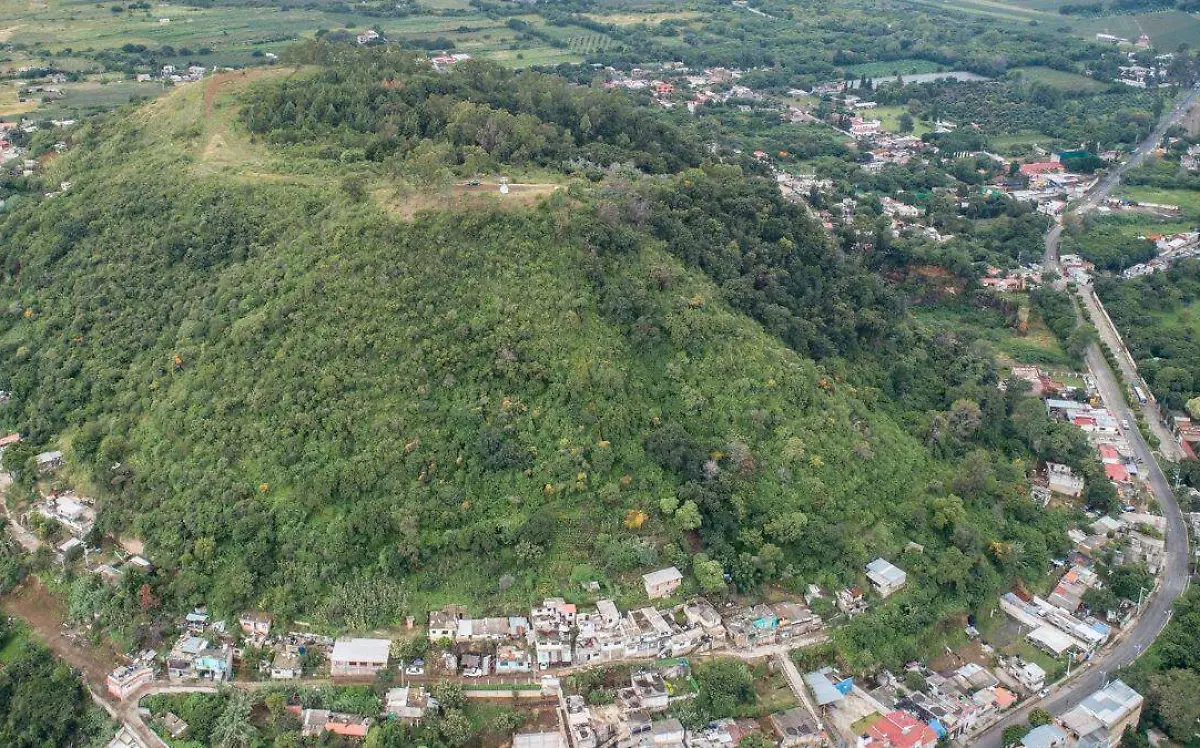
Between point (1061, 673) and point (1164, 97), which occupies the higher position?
point (1164, 97)

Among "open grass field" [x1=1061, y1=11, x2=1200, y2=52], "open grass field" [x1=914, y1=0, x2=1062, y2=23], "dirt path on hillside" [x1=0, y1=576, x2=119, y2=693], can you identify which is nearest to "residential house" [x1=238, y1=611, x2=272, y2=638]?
"dirt path on hillside" [x1=0, y1=576, x2=119, y2=693]

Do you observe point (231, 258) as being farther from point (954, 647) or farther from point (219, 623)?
point (954, 647)

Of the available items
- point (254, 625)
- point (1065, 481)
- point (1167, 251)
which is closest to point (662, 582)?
point (254, 625)

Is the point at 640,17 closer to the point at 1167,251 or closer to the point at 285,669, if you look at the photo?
the point at 1167,251

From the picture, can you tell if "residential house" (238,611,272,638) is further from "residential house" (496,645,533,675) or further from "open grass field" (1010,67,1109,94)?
"open grass field" (1010,67,1109,94)

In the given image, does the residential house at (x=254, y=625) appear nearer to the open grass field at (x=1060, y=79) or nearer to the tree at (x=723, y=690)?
the tree at (x=723, y=690)

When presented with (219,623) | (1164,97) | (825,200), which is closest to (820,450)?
(219,623)

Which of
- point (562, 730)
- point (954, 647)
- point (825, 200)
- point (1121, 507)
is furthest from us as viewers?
point (825, 200)
